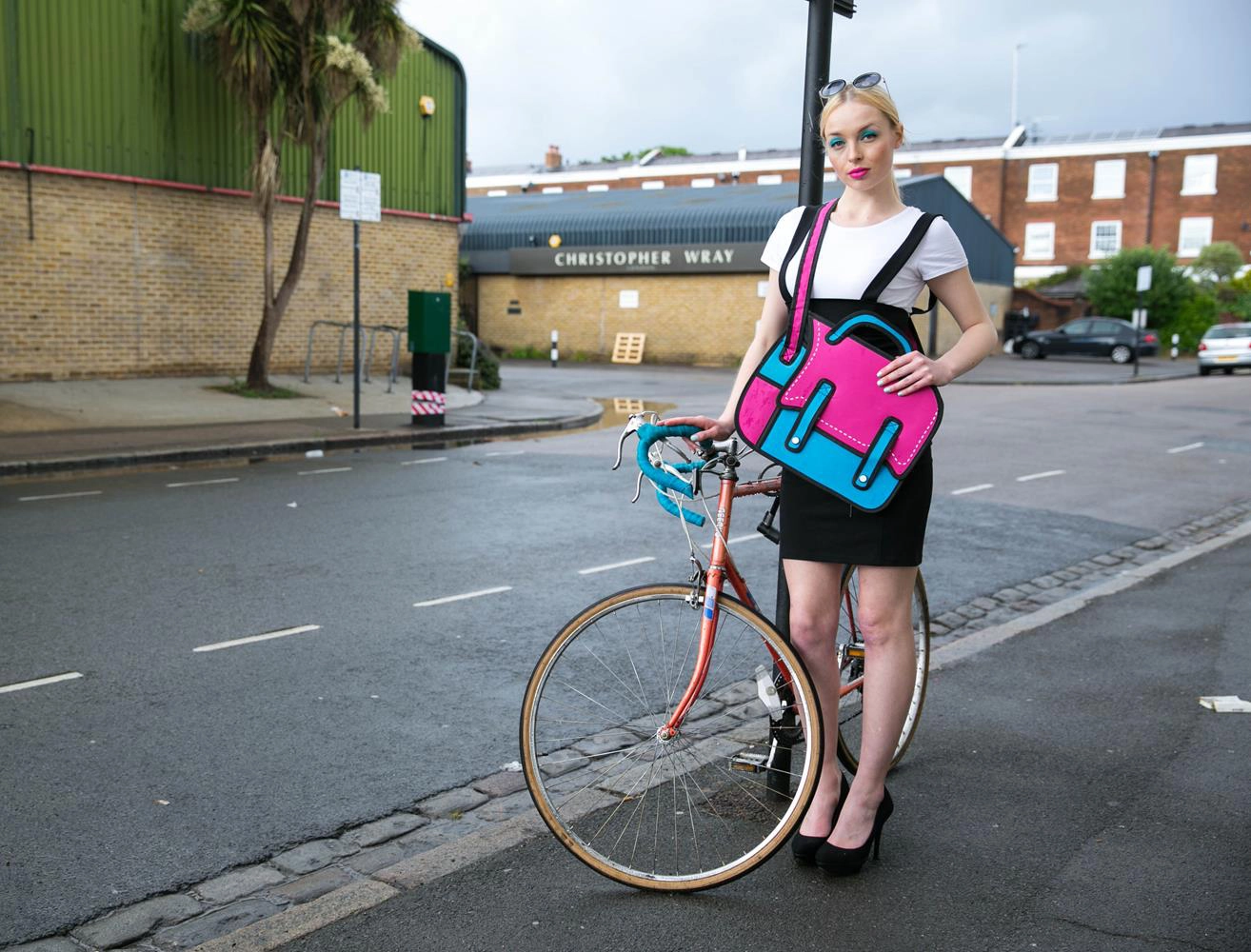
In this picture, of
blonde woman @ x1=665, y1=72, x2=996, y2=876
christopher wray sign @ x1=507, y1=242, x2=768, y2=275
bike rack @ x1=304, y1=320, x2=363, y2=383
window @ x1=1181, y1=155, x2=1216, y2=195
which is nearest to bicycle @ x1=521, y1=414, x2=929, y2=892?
blonde woman @ x1=665, y1=72, x2=996, y2=876

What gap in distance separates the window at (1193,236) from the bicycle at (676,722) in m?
58.4

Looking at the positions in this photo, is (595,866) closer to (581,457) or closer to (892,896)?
(892,896)

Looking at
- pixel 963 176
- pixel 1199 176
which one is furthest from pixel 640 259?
pixel 1199 176

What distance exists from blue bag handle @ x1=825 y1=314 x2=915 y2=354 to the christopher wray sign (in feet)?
108

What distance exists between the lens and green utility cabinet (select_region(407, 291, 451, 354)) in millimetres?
16188

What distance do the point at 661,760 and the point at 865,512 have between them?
984mm

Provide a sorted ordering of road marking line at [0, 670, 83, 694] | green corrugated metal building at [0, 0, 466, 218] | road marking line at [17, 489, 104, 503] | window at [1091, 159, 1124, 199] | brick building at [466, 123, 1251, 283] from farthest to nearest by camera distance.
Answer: window at [1091, 159, 1124, 199] → brick building at [466, 123, 1251, 283] → green corrugated metal building at [0, 0, 466, 218] → road marking line at [17, 489, 104, 503] → road marking line at [0, 670, 83, 694]

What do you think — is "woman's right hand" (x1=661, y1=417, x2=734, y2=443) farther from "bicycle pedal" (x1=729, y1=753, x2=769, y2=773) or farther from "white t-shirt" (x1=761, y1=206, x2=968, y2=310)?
"bicycle pedal" (x1=729, y1=753, x2=769, y2=773)

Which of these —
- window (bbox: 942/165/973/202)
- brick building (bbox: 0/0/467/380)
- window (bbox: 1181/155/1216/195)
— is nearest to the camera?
brick building (bbox: 0/0/467/380)

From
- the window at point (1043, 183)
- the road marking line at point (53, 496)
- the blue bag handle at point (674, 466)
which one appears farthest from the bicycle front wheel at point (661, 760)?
the window at point (1043, 183)

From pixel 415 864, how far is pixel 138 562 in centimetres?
483

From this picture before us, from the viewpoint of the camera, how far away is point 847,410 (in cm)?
318

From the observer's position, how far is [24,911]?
3244 millimetres

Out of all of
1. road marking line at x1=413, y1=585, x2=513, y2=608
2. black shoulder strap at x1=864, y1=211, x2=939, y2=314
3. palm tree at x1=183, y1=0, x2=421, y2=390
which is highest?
palm tree at x1=183, y1=0, x2=421, y2=390
